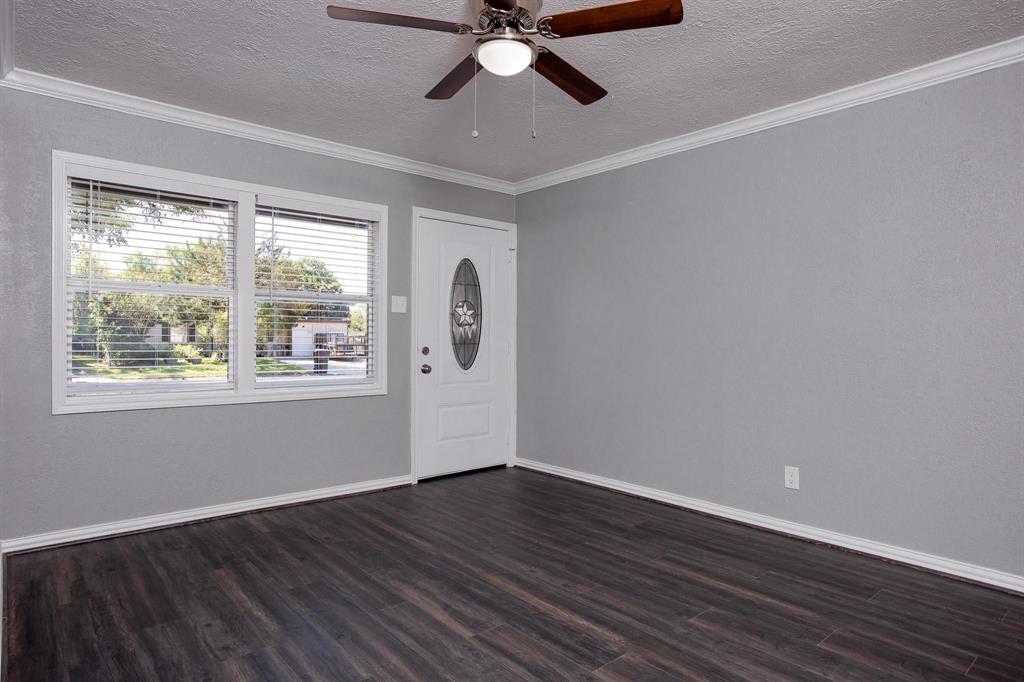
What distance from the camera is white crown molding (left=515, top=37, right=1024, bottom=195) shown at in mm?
2852

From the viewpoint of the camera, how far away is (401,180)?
4719mm

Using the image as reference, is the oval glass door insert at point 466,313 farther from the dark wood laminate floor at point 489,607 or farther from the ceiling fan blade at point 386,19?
the ceiling fan blade at point 386,19

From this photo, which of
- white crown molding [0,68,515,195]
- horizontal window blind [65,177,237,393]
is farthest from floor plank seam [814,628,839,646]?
white crown molding [0,68,515,195]

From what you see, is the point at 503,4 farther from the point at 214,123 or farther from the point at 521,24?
the point at 214,123

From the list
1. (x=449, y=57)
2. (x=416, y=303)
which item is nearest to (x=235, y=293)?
(x=416, y=303)

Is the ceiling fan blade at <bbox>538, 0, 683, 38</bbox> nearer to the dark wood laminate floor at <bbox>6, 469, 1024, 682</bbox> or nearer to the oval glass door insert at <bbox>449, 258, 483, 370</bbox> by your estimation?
the dark wood laminate floor at <bbox>6, 469, 1024, 682</bbox>

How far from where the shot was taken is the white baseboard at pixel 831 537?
287 cm

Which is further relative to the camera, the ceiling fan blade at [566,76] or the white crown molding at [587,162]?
the white crown molding at [587,162]

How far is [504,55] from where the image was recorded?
2244 mm

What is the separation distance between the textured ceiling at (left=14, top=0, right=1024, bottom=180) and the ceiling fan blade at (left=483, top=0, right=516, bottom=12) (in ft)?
1.33

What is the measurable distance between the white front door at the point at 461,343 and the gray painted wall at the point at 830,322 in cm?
77

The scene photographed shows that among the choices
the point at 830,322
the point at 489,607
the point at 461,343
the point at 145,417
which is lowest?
the point at 489,607

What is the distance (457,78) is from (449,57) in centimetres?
48

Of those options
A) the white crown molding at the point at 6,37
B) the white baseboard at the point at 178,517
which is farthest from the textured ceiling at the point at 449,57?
the white baseboard at the point at 178,517
